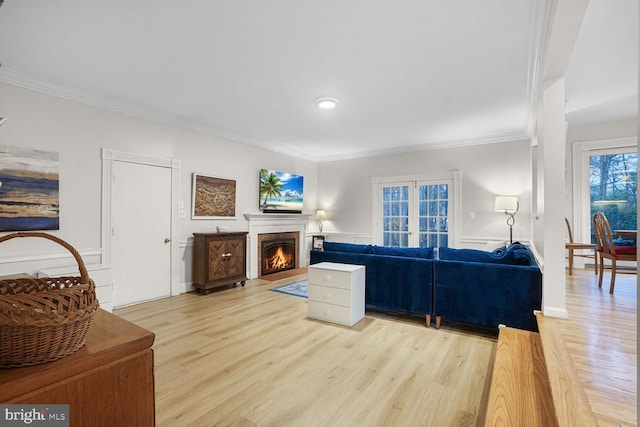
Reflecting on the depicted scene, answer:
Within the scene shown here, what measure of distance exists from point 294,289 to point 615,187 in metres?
5.27

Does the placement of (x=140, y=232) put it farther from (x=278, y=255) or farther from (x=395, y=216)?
(x=395, y=216)

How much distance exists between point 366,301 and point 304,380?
1.60 m

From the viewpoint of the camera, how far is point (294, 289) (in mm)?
4820

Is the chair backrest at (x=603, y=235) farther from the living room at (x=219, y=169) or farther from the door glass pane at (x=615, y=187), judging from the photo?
the door glass pane at (x=615, y=187)

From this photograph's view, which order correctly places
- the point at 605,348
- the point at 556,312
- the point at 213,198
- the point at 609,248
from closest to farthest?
the point at 605,348
the point at 556,312
the point at 609,248
the point at 213,198

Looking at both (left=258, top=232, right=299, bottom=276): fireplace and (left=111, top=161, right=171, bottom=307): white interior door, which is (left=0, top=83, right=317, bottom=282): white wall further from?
(left=258, top=232, right=299, bottom=276): fireplace

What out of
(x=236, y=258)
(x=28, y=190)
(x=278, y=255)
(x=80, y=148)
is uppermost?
(x=80, y=148)

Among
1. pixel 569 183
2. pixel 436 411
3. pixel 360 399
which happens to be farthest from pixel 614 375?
pixel 569 183

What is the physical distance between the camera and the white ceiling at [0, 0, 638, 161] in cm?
218

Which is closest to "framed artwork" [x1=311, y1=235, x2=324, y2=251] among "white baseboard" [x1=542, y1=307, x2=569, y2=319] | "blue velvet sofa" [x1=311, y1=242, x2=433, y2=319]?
"blue velvet sofa" [x1=311, y1=242, x2=433, y2=319]

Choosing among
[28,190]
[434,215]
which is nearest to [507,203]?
[434,215]

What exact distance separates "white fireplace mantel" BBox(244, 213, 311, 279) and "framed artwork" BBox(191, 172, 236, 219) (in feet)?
1.39

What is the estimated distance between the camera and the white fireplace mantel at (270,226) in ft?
18.5

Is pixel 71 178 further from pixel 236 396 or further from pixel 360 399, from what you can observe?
pixel 360 399
